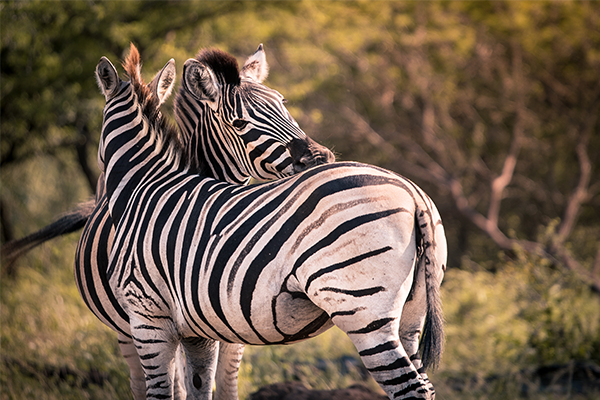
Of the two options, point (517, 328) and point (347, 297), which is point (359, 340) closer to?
point (347, 297)

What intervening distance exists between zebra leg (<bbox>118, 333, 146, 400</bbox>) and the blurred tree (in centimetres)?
515

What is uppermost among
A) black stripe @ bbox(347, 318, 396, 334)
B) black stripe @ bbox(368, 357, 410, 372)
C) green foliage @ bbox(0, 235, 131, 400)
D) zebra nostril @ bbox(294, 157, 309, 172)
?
zebra nostril @ bbox(294, 157, 309, 172)

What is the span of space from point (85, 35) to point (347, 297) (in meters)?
8.08

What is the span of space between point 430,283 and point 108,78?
2116 mm

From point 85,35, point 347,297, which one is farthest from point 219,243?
point 85,35

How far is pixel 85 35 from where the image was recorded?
827cm

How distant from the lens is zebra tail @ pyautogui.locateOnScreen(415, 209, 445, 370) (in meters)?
2.05

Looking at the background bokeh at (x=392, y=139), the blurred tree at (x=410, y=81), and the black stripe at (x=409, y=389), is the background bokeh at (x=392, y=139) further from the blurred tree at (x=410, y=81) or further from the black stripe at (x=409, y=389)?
the black stripe at (x=409, y=389)

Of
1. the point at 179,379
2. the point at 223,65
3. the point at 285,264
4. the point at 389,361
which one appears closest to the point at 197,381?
the point at 179,379

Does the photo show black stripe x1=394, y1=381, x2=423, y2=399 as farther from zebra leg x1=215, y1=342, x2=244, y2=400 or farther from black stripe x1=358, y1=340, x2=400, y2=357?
zebra leg x1=215, y1=342, x2=244, y2=400

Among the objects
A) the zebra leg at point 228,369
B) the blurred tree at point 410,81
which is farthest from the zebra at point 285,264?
the blurred tree at point 410,81

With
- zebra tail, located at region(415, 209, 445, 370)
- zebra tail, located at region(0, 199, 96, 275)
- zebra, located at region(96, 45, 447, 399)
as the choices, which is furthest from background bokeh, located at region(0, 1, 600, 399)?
zebra tail, located at region(415, 209, 445, 370)

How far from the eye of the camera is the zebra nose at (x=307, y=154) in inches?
97.6

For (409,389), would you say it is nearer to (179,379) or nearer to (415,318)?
(415,318)
